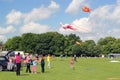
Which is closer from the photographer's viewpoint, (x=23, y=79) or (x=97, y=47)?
(x=23, y=79)

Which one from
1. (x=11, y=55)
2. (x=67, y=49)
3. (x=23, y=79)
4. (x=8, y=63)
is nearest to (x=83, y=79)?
(x=23, y=79)

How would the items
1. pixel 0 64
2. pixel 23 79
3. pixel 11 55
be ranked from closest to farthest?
pixel 23 79 < pixel 0 64 < pixel 11 55

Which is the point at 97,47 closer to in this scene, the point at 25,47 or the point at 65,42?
the point at 65,42

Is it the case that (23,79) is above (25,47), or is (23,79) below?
below

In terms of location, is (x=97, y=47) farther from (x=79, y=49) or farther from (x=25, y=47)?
(x=25, y=47)

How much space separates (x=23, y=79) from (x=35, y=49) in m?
168

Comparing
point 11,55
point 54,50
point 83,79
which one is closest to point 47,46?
point 54,50

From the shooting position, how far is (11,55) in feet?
169

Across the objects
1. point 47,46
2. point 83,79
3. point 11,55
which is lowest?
point 83,79

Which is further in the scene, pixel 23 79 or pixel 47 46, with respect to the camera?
pixel 47 46

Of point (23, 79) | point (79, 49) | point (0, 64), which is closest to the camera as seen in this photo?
point (23, 79)

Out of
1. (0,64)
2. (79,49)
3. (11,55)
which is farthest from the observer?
(79,49)

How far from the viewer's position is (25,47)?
197875 millimetres

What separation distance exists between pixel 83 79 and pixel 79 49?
6441 inches
